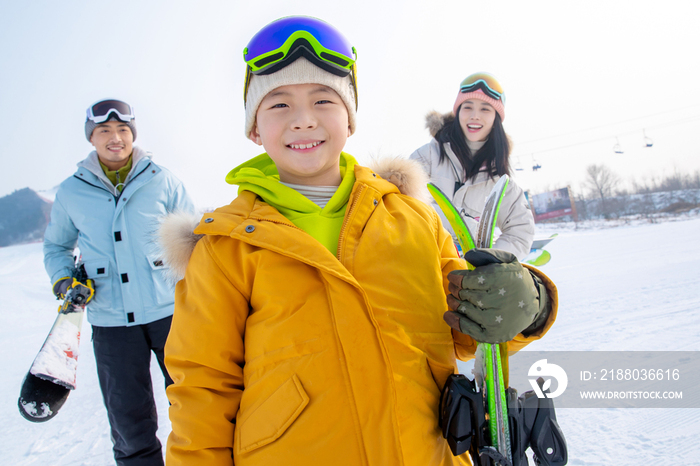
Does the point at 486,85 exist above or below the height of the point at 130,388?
above

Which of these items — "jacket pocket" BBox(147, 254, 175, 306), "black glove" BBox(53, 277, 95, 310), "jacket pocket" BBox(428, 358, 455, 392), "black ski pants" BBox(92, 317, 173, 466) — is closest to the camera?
"jacket pocket" BBox(428, 358, 455, 392)

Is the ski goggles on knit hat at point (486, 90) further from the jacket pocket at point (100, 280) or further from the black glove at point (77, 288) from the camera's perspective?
the black glove at point (77, 288)

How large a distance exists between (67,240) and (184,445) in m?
2.37

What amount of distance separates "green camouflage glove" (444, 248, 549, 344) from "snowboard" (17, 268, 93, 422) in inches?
95.9

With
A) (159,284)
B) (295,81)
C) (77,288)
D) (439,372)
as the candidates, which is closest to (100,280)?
(77,288)

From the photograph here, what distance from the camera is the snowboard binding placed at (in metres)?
1.03

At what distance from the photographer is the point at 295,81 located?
126cm

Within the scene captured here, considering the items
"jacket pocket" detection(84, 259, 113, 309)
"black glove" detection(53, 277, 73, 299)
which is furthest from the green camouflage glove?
"black glove" detection(53, 277, 73, 299)

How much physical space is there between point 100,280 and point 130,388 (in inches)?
29.5

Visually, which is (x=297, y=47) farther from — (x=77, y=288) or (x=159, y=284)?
(x=77, y=288)

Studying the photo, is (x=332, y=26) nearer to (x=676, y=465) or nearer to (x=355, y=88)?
(x=355, y=88)

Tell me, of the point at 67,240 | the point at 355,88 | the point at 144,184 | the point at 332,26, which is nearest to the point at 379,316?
the point at 355,88

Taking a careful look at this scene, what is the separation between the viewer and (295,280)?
1.09 m

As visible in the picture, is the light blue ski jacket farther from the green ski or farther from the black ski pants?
the green ski
